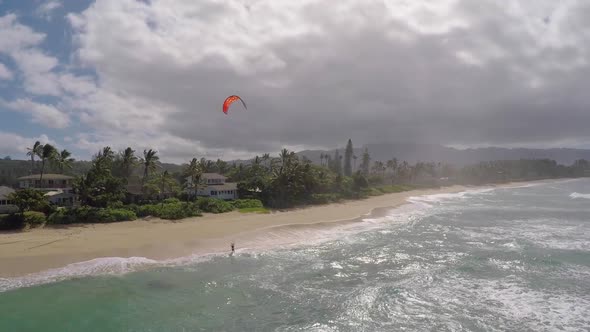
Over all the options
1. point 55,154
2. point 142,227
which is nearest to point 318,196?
point 142,227

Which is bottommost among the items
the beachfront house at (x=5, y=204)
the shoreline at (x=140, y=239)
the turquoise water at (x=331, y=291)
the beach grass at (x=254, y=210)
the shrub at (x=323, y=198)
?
the turquoise water at (x=331, y=291)

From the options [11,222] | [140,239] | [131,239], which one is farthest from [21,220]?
[140,239]

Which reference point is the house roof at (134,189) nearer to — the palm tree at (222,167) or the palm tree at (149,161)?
the palm tree at (149,161)

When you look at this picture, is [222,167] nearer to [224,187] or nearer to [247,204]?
[224,187]

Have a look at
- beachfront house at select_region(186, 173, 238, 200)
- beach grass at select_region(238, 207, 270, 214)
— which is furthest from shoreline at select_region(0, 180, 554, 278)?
beachfront house at select_region(186, 173, 238, 200)

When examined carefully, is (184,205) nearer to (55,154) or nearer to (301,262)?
(55,154)

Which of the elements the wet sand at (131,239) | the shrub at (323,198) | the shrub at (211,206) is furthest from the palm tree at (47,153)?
the shrub at (323,198)
